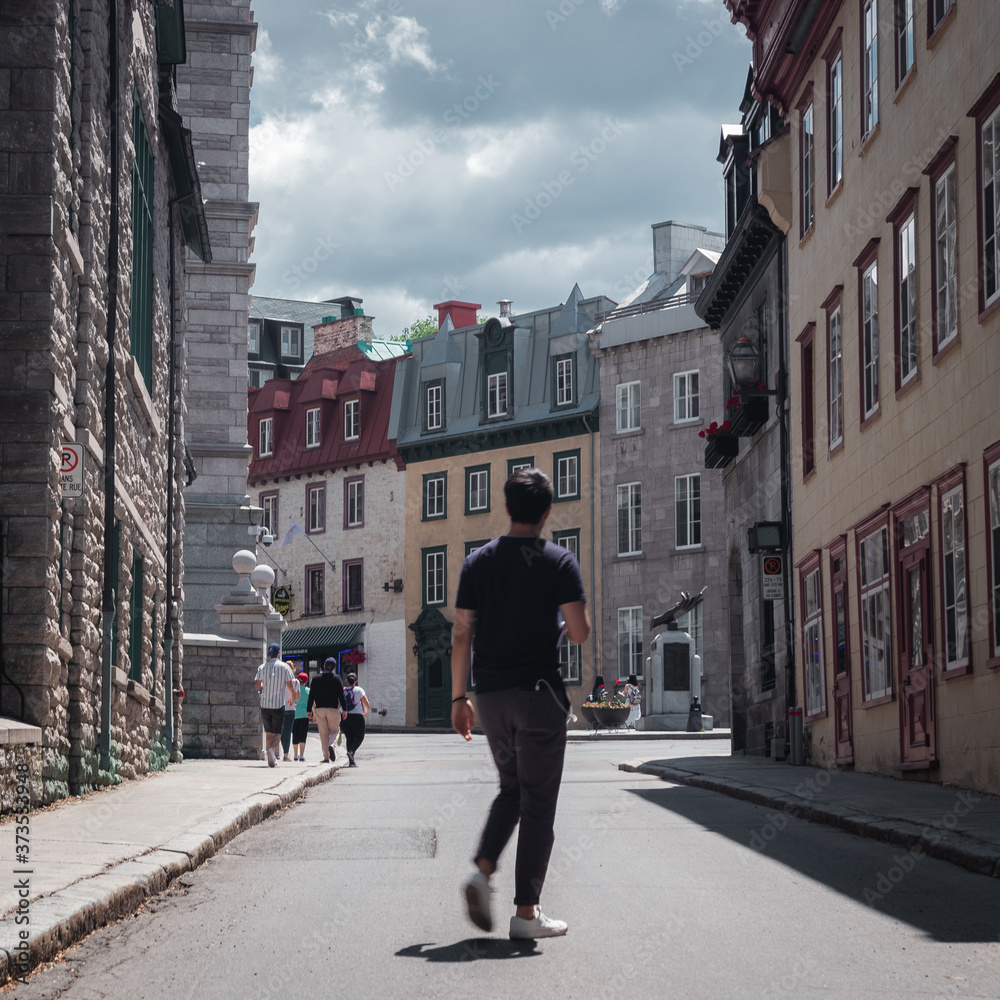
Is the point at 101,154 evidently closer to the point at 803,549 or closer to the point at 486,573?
the point at 486,573

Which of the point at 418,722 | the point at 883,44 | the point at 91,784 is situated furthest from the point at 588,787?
the point at 418,722

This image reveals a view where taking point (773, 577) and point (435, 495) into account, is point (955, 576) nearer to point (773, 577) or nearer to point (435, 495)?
point (773, 577)

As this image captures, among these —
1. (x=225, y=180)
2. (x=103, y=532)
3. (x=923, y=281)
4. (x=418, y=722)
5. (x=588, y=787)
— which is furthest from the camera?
(x=418, y=722)

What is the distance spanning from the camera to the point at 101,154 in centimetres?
1407

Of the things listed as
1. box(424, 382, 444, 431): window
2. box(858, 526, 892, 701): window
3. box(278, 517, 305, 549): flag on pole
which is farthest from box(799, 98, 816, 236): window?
box(278, 517, 305, 549): flag on pole

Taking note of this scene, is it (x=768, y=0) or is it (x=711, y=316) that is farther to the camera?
(x=711, y=316)

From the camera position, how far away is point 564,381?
52.2 meters

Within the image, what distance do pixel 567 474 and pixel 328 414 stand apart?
40.3ft

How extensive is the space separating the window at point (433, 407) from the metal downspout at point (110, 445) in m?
41.0

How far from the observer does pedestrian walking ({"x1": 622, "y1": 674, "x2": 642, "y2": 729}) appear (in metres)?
44.5

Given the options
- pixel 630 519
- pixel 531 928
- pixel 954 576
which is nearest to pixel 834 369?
pixel 954 576

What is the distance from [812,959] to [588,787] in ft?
37.2

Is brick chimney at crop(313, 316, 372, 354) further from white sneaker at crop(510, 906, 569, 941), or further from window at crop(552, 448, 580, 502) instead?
white sneaker at crop(510, 906, 569, 941)

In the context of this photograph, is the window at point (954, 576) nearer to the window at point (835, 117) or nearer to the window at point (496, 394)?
the window at point (835, 117)
